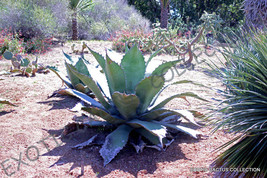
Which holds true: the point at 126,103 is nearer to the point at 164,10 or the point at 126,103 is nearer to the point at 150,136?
the point at 150,136

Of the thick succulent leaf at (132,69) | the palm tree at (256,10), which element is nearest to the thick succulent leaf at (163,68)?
the thick succulent leaf at (132,69)

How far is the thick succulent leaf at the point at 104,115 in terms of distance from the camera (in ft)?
8.53

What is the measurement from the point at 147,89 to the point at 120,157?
0.73 metres

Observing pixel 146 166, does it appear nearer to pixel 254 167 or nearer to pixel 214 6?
pixel 254 167

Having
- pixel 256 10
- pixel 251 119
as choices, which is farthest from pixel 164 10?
pixel 251 119

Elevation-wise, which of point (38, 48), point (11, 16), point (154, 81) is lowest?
point (38, 48)

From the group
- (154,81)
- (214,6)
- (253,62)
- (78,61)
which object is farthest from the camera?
(214,6)

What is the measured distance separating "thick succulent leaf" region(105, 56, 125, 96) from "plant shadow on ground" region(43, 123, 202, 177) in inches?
25.0

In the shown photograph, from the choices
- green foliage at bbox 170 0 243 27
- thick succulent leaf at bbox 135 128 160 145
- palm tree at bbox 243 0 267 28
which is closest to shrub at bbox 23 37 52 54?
palm tree at bbox 243 0 267 28

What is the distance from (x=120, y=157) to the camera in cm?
249

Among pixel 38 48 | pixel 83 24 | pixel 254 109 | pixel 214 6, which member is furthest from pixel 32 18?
pixel 214 6

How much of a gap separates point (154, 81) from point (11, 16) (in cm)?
1017

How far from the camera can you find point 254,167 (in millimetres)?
1650

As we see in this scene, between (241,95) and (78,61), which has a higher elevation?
(241,95)
